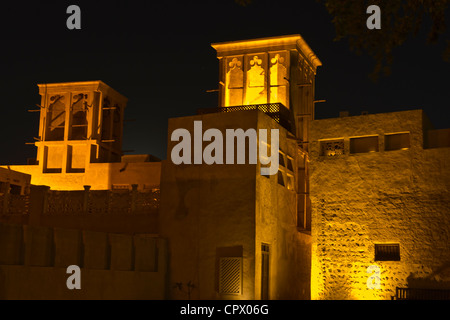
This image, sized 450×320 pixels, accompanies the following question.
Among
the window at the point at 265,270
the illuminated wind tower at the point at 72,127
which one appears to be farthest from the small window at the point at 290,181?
the illuminated wind tower at the point at 72,127

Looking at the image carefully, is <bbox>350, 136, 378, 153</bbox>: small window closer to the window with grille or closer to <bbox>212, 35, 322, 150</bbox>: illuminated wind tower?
the window with grille

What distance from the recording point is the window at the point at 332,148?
21.4m

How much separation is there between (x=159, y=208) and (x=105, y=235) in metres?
3.41

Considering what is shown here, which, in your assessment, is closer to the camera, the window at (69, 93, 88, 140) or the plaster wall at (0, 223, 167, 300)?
the plaster wall at (0, 223, 167, 300)

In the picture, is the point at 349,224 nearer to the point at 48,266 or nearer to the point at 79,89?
the point at 48,266

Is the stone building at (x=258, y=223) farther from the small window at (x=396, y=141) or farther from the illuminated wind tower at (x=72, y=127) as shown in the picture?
the illuminated wind tower at (x=72, y=127)

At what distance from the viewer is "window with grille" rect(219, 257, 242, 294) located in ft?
66.5

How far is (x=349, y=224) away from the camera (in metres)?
20.6

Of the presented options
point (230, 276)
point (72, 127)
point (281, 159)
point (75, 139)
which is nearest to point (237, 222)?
point (230, 276)

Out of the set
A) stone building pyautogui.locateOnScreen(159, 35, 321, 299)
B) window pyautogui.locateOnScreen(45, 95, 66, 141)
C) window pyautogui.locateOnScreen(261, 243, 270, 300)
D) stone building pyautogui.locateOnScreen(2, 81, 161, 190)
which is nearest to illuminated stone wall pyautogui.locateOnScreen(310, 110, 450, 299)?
window pyautogui.locateOnScreen(261, 243, 270, 300)

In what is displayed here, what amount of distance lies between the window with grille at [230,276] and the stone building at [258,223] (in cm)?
A: 4

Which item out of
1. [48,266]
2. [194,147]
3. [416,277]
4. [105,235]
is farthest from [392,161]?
[48,266]

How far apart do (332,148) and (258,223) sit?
3551 millimetres

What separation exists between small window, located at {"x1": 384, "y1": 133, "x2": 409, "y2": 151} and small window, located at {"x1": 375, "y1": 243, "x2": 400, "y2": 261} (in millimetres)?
3066
